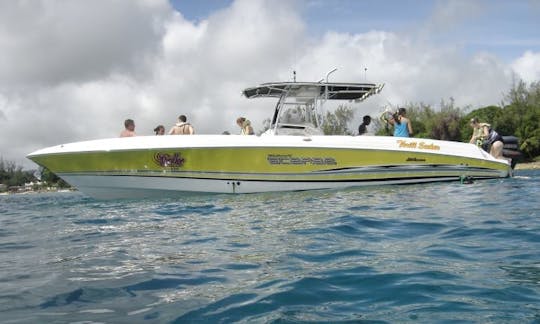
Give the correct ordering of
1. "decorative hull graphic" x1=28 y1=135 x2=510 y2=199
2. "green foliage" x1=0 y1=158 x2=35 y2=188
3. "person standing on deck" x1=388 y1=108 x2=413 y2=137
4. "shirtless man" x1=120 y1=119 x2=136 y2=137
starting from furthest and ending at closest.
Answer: "green foliage" x1=0 y1=158 x2=35 y2=188 < "person standing on deck" x1=388 y1=108 x2=413 y2=137 < "shirtless man" x1=120 y1=119 x2=136 y2=137 < "decorative hull graphic" x1=28 y1=135 x2=510 y2=199

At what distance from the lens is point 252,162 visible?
9680 mm

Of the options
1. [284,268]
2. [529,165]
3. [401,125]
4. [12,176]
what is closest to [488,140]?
[401,125]

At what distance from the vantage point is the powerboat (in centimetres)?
943

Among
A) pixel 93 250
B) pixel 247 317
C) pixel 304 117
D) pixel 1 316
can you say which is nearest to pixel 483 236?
pixel 247 317

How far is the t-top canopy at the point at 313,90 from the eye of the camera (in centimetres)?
1096

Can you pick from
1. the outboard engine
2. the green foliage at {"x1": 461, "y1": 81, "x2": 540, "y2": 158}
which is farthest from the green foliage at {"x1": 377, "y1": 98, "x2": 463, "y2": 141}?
the outboard engine

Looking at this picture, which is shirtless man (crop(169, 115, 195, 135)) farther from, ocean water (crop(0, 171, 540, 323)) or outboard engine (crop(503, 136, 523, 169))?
outboard engine (crop(503, 136, 523, 169))

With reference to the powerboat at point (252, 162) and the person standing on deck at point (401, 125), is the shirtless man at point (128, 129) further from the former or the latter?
the person standing on deck at point (401, 125)

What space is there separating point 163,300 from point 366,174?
794 cm

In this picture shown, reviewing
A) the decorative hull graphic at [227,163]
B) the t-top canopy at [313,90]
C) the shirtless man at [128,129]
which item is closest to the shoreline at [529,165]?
the t-top canopy at [313,90]

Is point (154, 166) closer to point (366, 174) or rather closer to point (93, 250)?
point (366, 174)

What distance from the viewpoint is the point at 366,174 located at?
10234mm

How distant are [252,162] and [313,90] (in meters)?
2.60

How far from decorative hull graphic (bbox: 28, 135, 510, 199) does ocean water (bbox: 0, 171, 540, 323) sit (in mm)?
3355
